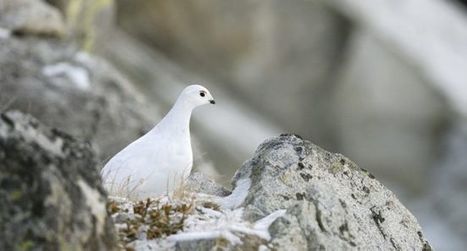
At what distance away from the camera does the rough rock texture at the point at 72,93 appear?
73.7ft

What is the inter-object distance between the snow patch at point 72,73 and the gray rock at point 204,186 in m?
12.4

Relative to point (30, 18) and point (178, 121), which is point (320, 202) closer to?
point (178, 121)

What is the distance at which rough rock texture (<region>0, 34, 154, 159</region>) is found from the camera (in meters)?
22.5

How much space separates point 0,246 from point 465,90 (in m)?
39.3

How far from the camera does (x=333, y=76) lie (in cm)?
4422

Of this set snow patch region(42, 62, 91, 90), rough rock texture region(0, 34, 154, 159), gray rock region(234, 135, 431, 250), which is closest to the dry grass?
gray rock region(234, 135, 431, 250)

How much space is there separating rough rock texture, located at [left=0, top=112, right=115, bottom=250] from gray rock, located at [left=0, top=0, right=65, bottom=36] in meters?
16.8

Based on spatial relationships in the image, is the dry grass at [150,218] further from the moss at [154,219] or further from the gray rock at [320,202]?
the gray rock at [320,202]

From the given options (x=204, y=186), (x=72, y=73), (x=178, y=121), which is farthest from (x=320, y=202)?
(x=72, y=73)

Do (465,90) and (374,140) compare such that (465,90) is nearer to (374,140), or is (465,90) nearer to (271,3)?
(374,140)

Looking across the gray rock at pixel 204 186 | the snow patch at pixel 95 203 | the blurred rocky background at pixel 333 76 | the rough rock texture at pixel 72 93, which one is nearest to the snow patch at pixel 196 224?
the gray rock at pixel 204 186

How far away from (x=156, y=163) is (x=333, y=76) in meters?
33.3

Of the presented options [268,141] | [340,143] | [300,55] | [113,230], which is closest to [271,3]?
[300,55]

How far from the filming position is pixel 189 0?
1603 inches
